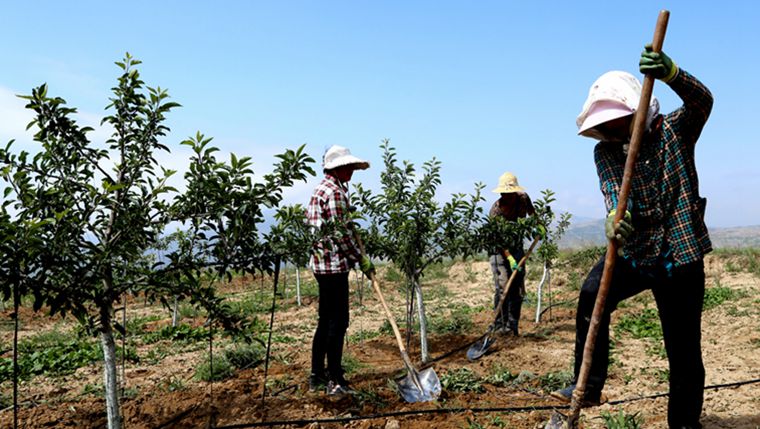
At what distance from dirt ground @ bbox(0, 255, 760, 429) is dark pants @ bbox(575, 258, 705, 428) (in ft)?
1.68

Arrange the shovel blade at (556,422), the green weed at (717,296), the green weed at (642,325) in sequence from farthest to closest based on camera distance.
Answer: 1. the green weed at (717,296)
2. the green weed at (642,325)
3. the shovel blade at (556,422)

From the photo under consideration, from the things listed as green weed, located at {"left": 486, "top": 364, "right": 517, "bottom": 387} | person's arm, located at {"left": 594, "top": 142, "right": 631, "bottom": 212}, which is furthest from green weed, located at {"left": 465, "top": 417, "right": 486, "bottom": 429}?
person's arm, located at {"left": 594, "top": 142, "right": 631, "bottom": 212}

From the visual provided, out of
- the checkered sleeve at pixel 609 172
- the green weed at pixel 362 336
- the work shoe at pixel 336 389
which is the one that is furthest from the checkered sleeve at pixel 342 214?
the green weed at pixel 362 336

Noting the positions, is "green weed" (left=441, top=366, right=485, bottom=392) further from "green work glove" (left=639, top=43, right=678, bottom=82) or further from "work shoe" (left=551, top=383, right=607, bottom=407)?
"green work glove" (left=639, top=43, right=678, bottom=82)

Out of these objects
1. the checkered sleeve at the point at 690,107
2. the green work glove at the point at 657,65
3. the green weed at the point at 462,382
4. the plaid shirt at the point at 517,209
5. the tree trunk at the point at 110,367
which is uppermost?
the green work glove at the point at 657,65

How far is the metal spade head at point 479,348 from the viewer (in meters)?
5.75

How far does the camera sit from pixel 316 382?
4.52 meters

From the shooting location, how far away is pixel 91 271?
8.56ft

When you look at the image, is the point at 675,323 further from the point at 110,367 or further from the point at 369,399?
the point at 110,367

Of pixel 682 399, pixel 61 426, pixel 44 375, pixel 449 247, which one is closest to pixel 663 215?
pixel 682 399

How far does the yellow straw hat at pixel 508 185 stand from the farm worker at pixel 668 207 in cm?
315

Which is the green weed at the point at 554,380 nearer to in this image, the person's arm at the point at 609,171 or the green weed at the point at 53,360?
the person's arm at the point at 609,171

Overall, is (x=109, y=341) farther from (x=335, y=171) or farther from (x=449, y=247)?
(x=449, y=247)

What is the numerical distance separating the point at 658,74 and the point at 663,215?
735 millimetres
